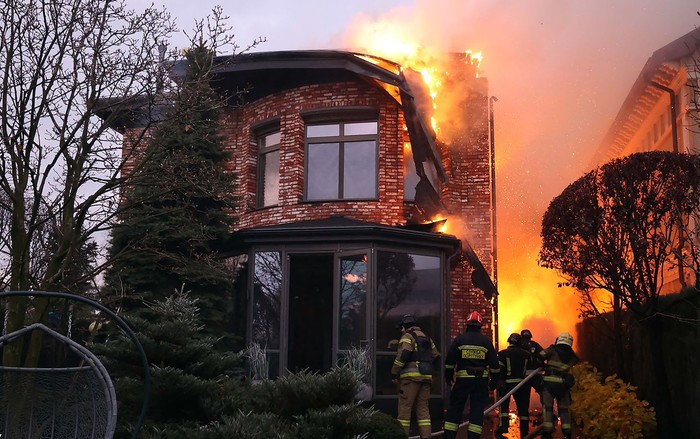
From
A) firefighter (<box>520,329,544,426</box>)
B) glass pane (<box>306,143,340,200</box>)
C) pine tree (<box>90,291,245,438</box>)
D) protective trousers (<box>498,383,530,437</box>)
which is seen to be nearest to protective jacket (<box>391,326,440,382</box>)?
protective trousers (<box>498,383,530,437</box>)

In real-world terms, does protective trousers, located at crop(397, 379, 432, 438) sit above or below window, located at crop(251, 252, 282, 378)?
below

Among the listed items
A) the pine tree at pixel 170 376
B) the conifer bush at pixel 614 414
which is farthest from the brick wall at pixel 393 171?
the pine tree at pixel 170 376

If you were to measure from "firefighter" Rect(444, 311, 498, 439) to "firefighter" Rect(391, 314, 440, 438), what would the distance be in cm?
37

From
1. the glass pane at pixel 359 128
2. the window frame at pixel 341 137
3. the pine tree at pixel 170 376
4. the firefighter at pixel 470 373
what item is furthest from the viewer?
the glass pane at pixel 359 128

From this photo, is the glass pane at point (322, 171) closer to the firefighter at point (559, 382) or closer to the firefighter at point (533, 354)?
the firefighter at point (533, 354)

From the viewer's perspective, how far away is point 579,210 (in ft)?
40.2

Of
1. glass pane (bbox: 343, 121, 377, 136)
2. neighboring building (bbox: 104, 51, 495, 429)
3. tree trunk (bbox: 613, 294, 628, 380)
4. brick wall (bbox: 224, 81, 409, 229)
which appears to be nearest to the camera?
tree trunk (bbox: 613, 294, 628, 380)

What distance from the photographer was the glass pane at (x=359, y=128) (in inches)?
650

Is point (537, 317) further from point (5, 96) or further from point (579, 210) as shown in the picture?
point (5, 96)

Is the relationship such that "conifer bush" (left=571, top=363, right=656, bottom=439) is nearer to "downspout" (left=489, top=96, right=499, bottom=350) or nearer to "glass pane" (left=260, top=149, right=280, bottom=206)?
"downspout" (left=489, top=96, right=499, bottom=350)

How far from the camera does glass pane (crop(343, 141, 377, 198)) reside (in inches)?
641

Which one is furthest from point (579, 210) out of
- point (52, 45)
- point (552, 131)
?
point (552, 131)

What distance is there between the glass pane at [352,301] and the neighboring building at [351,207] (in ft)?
0.06

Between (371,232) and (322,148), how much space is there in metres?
3.38
